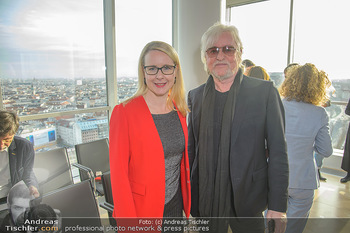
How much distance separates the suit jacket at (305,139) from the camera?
169 cm

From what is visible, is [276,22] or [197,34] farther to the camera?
[276,22]

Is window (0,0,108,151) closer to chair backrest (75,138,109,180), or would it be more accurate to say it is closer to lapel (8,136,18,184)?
chair backrest (75,138,109,180)

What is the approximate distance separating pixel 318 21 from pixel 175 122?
453 centimetres

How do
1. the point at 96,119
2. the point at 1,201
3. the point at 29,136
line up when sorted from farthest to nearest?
the point at 96,119
the point at 29,136
the point at 1,201

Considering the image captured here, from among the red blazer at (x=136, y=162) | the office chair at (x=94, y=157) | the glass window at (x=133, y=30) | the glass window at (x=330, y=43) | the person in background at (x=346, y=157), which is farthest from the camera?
the glass window at (x=330, y=43)

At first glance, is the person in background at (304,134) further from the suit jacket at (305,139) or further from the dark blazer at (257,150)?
the dark blazer at (257,150)

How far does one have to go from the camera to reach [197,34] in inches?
172

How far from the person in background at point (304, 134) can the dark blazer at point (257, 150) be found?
49 cm

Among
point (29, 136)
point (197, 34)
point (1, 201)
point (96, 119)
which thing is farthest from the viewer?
point (197, 34)

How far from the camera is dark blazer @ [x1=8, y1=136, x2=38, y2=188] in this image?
191 cm

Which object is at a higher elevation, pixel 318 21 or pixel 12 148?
pixel 318 21

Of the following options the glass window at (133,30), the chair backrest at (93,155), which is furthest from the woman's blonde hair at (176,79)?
the glass window at (133,30)

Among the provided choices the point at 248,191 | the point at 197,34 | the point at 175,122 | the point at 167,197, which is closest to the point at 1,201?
the point at 167,197

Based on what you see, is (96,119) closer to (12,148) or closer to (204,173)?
(12,148)
